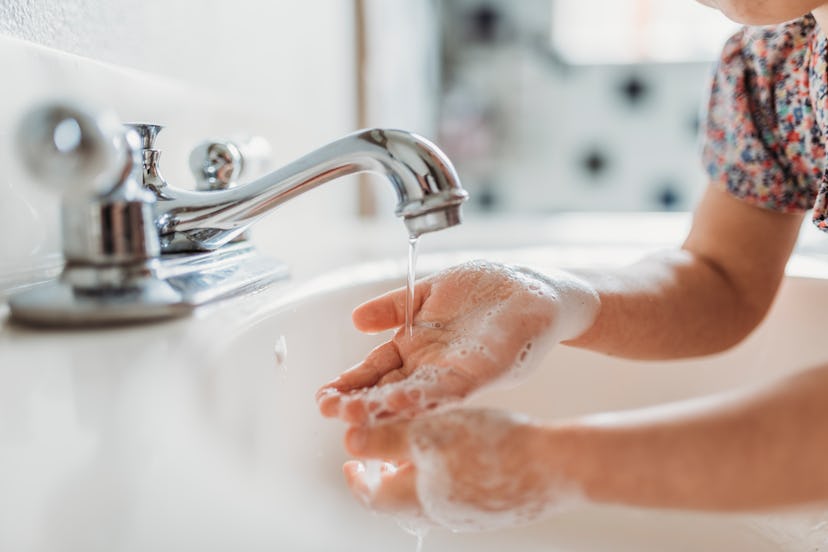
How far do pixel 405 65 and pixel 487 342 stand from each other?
1448 millimetres

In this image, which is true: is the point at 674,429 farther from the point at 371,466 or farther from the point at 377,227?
the point at 377,227

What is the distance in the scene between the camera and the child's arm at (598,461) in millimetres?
346

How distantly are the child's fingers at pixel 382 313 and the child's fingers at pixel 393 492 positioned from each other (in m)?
0.15

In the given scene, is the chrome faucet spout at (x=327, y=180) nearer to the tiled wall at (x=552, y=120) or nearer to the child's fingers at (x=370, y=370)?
the child's fingers at (x=370, y=370)

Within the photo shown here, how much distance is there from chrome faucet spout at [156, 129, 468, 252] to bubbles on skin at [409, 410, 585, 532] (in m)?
0.11

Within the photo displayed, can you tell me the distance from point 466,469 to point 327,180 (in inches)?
7.8

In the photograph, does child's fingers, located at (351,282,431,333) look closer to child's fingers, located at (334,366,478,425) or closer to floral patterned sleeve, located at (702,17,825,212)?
child's fingers, located at (334,366,478,425)

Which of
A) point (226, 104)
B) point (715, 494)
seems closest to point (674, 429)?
point (715, 494)

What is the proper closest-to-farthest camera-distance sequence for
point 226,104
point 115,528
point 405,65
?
1. point 115,528
2. point 226,104
3. point 405,65

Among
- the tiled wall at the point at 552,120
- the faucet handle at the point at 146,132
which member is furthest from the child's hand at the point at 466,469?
the tiled wall at the point at 552,120

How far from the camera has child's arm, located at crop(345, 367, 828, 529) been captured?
1.14ft

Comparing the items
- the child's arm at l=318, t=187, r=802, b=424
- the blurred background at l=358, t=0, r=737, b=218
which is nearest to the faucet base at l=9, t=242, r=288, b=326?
the child's arm at l=318, t=187, r=802, b=424

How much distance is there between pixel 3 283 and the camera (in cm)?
49

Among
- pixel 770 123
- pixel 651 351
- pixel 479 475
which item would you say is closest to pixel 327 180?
pixel 479 475
